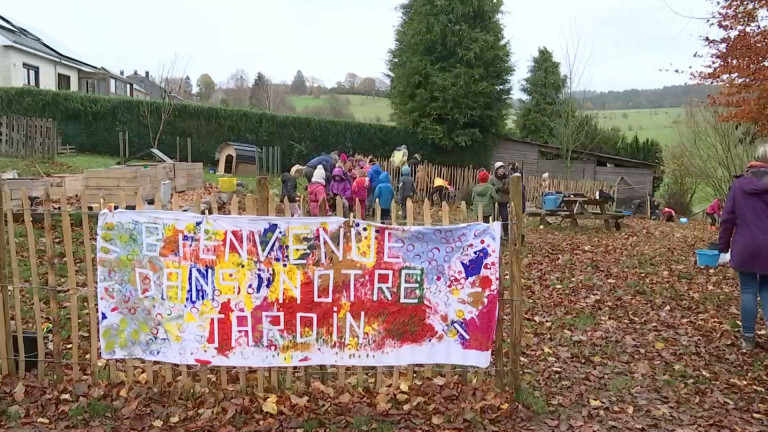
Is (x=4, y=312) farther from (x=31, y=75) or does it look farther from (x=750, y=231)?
(x=31, y=75)

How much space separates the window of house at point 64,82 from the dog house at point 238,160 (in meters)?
17.2

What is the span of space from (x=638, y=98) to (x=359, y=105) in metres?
26.9

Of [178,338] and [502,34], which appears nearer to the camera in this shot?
[178,338]

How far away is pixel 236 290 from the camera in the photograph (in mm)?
4277

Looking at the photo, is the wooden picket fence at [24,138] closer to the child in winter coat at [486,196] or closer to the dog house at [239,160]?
the dog house at [239,160]

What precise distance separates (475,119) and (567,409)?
23.8 m

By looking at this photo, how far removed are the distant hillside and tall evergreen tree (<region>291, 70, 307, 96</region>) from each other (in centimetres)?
3324

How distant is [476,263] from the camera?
4.36 meters

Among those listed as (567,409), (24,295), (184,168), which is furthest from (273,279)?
(184,168)

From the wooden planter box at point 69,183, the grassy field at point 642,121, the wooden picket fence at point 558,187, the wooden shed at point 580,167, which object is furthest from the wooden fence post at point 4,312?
the grassy field at point 642,121

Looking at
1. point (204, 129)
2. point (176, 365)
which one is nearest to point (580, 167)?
point (204, 129)

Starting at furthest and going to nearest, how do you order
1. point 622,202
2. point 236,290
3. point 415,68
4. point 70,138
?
point 415,68 < point 622,202 < point 70,138 < point 236,290

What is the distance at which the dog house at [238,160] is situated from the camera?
22.6 meters

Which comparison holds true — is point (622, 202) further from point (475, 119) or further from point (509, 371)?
point (509, 371)
